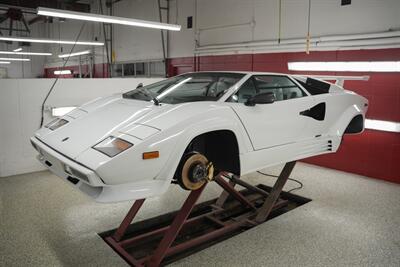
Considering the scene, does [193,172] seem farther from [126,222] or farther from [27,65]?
[27,65]

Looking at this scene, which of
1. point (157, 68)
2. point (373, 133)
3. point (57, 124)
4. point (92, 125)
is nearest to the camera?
point (92, 125)

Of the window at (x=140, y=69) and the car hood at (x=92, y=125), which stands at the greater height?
the window at (x=140, y=69)

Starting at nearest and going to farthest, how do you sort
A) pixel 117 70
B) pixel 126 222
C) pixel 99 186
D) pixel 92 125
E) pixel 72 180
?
1. pixel 99 186
2. pixel 72 180
3. pixel 92 125
4. pixel 126 222
5. pixel 117 70

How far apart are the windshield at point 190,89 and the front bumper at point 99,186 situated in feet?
2.24

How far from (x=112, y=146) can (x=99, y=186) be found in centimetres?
25

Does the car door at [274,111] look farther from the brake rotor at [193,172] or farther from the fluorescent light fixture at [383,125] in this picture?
the fluorescent light fixture at [383,125]

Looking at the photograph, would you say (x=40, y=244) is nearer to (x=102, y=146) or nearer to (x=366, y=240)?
(x=102, y=146)

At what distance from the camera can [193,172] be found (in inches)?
86.4

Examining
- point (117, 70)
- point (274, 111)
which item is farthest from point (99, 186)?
point (117, 70)

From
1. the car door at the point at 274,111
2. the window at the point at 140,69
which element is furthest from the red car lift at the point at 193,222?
the window at the point at 140,69

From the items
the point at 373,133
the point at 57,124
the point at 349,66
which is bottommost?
the point at 373,133

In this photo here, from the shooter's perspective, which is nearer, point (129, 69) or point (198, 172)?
point (198, 172)

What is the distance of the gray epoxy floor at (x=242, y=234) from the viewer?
100 inches

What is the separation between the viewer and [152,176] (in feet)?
6.58
